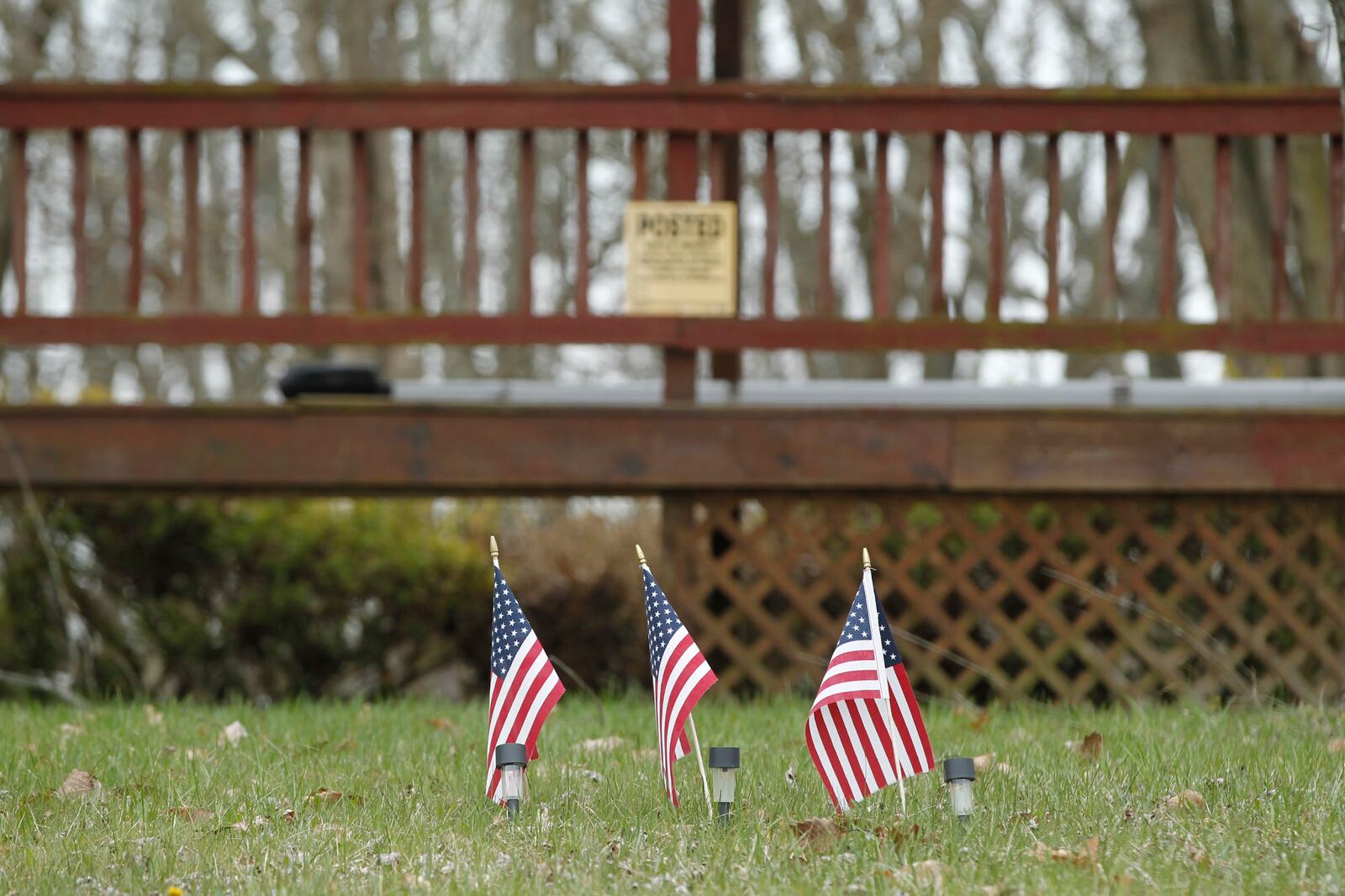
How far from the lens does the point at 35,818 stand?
3.84 metres

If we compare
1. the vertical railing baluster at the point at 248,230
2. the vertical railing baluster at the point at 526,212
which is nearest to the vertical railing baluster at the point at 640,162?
the vertical railing baluster at the point at 526,212

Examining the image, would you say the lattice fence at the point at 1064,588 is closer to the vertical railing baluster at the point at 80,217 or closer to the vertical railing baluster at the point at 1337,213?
the vertical railing baluster at the point at 1337,213

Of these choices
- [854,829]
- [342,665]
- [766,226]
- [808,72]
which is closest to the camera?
[854,829]

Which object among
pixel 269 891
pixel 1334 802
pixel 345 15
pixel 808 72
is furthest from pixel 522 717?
pixel 808 72

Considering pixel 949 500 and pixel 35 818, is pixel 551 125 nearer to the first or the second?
pixel 949 500

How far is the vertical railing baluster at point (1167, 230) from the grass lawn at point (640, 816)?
2.05 metres

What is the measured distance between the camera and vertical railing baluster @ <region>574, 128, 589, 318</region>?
6.68 metres

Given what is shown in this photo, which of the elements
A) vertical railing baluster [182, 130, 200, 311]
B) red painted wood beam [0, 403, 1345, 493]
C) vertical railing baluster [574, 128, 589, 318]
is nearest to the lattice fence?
red painted wood beam [0, 403, 1345, 493]

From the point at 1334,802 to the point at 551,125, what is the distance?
4517 millimetres

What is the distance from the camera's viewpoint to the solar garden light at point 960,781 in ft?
11.7

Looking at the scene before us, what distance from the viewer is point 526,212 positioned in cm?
666

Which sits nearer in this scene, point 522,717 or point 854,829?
point 854,829

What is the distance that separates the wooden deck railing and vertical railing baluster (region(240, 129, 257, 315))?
0.01m

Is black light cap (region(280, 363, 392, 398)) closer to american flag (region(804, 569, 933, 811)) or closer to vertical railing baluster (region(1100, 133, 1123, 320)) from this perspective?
vertical railing baluster (region(1100, 133, 1123, 320))
